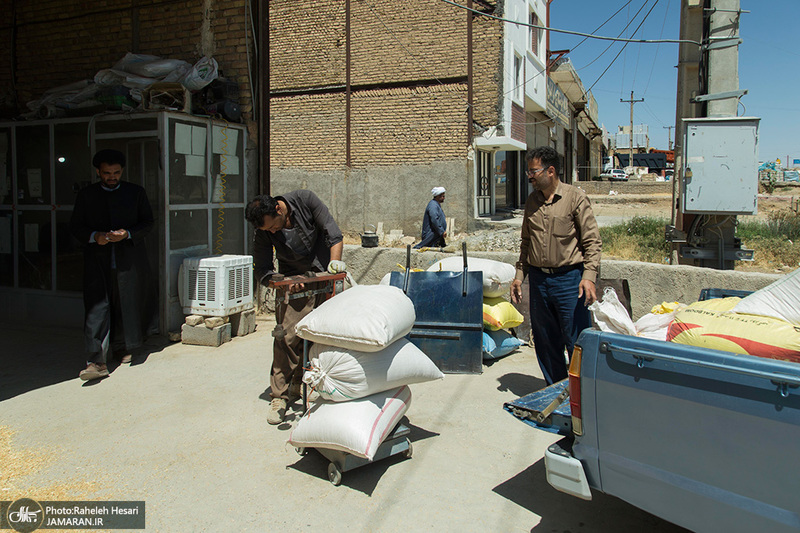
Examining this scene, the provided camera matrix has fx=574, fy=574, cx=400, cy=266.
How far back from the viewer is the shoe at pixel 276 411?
169 inches

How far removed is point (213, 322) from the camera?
645cm

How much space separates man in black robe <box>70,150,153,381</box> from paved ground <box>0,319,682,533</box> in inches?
17.2

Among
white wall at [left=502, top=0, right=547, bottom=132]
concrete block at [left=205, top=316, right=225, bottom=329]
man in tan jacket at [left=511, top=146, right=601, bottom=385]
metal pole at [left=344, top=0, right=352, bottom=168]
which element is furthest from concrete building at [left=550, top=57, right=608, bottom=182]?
man in tan jacket at [left=511, top=146, right=601, bottom=385]

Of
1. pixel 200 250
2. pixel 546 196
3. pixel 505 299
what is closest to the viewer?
pixel 546 196

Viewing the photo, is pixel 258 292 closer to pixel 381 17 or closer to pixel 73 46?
pixel 73 46

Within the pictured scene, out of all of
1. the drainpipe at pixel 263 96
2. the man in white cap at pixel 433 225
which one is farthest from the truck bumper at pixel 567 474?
the man in white cap at pixel 433 225

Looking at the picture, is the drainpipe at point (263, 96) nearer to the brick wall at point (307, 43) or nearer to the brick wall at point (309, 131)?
the brick wall at point (309, 131)

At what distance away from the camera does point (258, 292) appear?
7812mm

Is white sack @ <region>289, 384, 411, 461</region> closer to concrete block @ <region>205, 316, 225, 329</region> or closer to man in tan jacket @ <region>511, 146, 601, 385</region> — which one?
man in tan jacket @ <region>511, 146, 601, 385</region>

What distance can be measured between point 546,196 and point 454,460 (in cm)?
209

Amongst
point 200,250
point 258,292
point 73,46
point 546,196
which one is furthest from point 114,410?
point 73,46

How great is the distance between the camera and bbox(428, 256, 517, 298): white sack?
231 inches

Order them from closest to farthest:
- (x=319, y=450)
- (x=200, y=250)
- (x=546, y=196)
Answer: (x=319, y=450)
(x=546, y=196)
(x=200, y=250)

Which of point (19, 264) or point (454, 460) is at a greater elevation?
point (19, 264)
